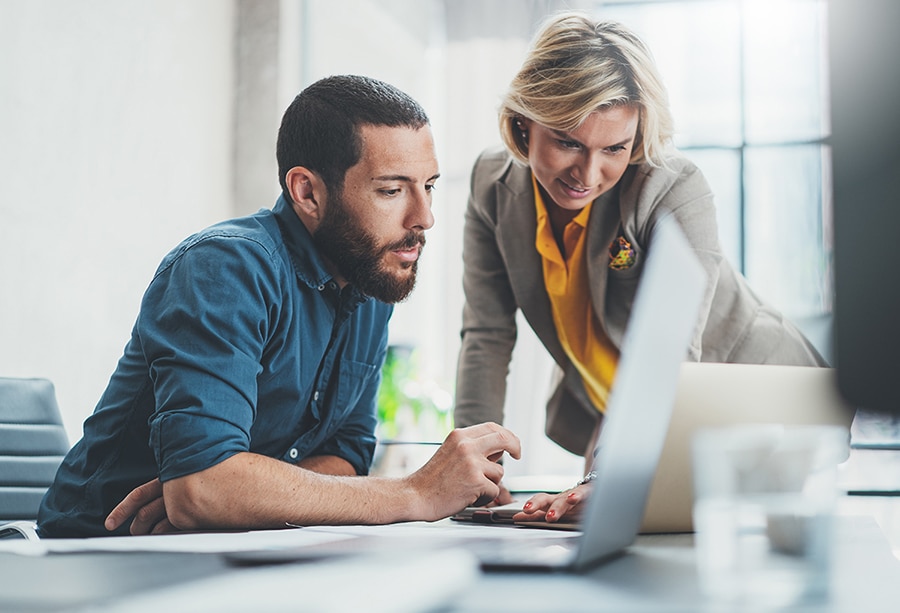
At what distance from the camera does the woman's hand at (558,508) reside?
96 centimetres

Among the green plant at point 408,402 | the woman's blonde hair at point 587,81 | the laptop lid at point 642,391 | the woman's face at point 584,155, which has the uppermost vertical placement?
the woman's blonde hair at point 587,81

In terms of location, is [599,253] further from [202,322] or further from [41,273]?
[41,273]

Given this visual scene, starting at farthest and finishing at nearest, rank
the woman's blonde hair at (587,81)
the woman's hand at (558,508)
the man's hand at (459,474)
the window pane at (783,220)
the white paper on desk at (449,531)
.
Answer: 1. the window pane at (783,220)
2. the woman's blonde hair at (587,81)
3. the man's hand at (459,474)
4. the woman's hand at (558,508)
5. the white paper on desk at (449,531)

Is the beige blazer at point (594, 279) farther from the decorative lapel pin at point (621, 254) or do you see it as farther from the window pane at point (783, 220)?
the window pane at point (783, 220)

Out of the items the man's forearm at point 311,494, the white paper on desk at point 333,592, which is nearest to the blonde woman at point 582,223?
the man's forearm at point 311,494

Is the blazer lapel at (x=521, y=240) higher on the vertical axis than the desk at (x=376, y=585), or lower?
higher

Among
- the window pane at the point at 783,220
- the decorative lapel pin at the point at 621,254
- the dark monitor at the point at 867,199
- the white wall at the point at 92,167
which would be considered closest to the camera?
the dark monitor at the point at 867,199

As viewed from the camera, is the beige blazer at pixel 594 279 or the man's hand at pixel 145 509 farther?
the beige blazer at pixel 594 279

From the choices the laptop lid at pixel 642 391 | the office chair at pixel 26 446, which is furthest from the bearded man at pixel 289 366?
the laptop lid at pixel 642 391

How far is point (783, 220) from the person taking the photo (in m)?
3.68

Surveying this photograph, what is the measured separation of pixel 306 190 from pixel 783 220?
2697mm

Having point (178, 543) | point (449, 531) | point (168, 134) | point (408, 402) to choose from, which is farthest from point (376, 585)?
point (408, 402)

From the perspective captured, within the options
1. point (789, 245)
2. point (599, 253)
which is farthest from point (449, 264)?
point (599, 253)

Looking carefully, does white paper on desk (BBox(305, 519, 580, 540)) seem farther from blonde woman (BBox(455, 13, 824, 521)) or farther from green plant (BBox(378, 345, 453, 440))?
green plant (BBox(378, 345, 453, 440))
